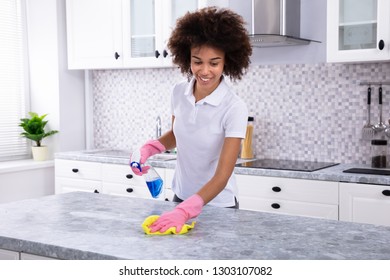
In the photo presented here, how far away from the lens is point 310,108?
3.80 meters

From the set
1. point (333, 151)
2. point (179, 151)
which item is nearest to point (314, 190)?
point (333, 151)

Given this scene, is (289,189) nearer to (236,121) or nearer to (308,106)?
(308,106)

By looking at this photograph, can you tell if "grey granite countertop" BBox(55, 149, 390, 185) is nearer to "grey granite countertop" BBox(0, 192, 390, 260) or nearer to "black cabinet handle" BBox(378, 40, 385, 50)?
"black cabinet handle" BBox(378, 40, 385, 50)

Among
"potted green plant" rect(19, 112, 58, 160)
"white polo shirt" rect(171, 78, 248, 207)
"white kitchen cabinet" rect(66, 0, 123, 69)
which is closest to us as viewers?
"white polo shirt" rect(171, 78, 248, 207)

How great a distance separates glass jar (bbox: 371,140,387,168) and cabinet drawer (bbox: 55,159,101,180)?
1.93 m

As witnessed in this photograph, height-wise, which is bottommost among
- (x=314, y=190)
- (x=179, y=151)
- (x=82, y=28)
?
(x=314, y=190)

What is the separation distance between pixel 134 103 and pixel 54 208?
8.51ft

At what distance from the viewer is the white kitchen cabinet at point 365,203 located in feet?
9.77

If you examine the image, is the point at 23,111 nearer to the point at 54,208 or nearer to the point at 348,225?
the point at 54,208

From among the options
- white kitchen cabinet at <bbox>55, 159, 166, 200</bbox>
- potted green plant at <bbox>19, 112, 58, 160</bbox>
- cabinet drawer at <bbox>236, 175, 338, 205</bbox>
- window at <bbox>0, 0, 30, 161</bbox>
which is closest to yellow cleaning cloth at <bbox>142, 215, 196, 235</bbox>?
cabinet drawer at <bbox>236, 175, 338, 205</bbox>

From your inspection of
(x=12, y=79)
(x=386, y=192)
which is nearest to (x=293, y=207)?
(x=386, y=192)

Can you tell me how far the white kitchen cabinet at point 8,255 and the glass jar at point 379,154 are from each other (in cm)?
242

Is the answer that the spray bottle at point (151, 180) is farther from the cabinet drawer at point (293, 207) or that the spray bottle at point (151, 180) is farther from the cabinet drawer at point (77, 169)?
the cabinet drawer at point (77, 169)

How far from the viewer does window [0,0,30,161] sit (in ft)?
14.9
